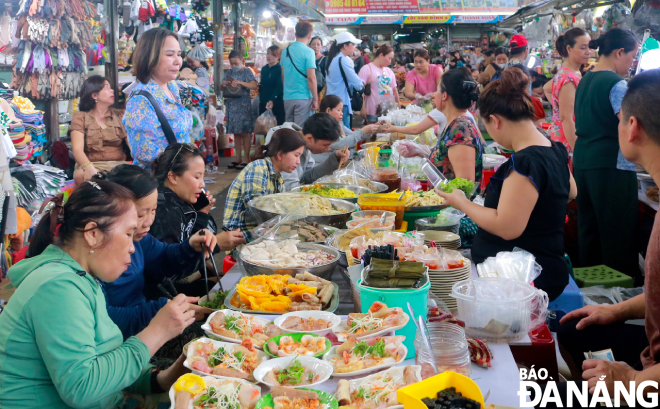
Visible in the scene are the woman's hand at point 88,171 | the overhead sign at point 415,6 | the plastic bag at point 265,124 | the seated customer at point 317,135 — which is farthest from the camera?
the overhead sign at point 415,6

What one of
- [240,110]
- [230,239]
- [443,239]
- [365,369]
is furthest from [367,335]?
[240,110]

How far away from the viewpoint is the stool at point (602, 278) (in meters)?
3.95

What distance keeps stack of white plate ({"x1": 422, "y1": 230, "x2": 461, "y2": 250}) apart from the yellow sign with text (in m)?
24.7

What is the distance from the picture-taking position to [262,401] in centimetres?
156

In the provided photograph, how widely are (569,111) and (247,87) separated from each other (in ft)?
19.9

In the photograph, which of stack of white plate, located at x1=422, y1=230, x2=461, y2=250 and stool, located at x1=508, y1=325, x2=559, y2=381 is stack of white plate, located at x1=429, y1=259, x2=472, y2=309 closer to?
stool, located at x1=508, y1=325, x2=559, y2=381

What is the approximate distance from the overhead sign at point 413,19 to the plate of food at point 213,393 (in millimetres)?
25587

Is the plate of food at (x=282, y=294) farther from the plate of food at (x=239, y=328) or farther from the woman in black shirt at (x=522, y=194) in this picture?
the woman in black shirt at (x=522, y=194)

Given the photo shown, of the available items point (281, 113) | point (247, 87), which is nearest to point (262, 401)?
point (281, 113)

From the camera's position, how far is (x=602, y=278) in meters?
4.02

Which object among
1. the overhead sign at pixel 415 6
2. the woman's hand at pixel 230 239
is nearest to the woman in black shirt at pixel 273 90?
the woman's hand at pixel 230 239

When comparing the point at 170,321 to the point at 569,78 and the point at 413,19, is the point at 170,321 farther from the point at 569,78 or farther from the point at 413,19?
the point at 413,19

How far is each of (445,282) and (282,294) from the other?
0.68 meters

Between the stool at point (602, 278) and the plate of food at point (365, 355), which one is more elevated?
the plate of food at point (365, 355)
